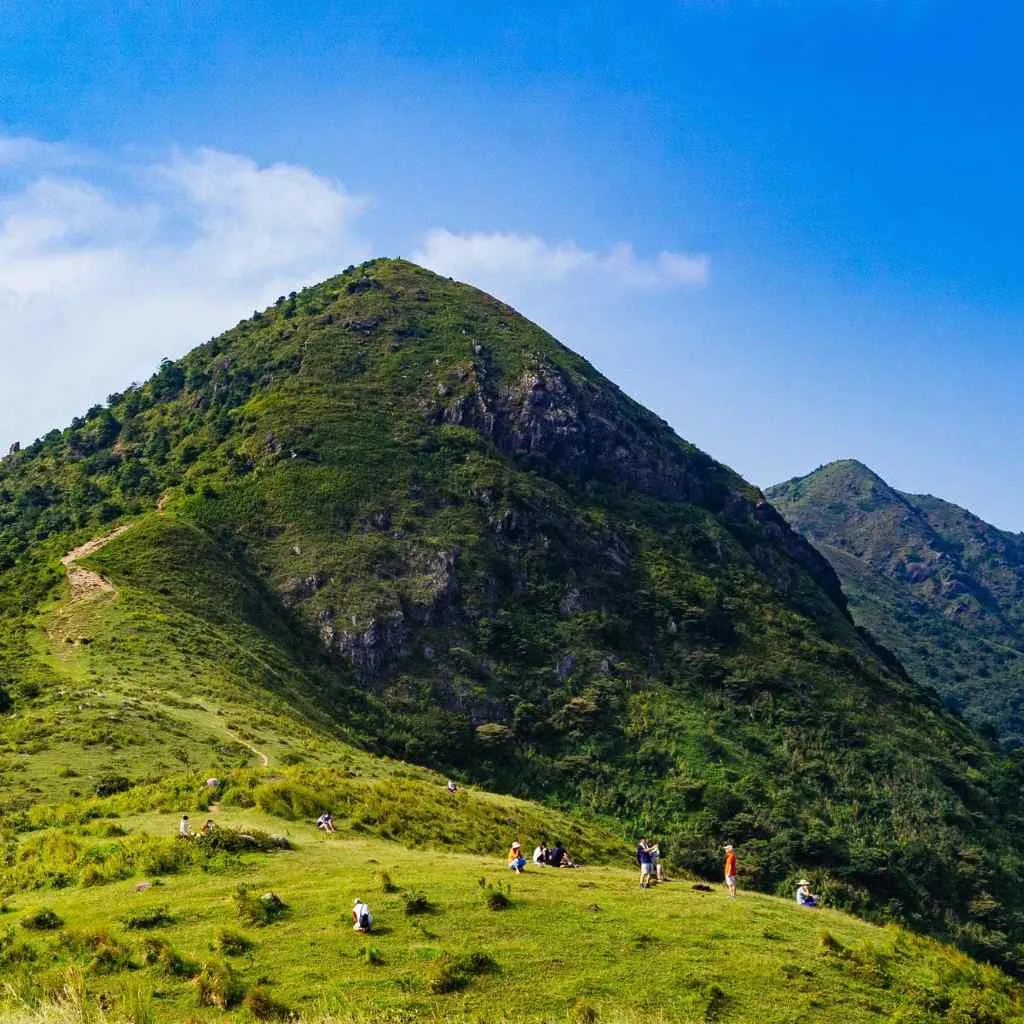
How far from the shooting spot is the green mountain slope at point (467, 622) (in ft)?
234

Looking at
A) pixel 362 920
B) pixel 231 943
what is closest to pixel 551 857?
pixel 362 920

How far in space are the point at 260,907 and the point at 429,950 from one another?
16.4 feet

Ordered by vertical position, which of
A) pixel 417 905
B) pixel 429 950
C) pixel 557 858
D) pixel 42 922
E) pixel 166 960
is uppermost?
pixel 417 905

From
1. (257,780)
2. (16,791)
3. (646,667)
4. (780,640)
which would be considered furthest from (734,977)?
(780,640)

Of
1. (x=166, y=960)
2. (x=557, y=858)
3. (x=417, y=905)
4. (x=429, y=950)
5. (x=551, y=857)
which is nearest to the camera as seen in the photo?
(x=166, y=960)

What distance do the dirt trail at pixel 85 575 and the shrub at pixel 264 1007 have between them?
67.6m

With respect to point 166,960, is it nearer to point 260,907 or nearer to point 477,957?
point 260,907

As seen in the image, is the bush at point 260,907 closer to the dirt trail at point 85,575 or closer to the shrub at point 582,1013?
the shrub at point 582,1013

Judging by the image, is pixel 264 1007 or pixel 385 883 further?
pixel 385 883

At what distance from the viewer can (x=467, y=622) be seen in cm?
10706

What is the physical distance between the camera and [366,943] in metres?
22.3

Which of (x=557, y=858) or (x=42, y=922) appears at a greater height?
(x=42, y=922)

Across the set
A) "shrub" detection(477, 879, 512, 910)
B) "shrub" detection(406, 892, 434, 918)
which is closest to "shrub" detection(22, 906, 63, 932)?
"shrub" detection(406, 892, 434, 918)

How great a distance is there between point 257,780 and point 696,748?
201 feet
